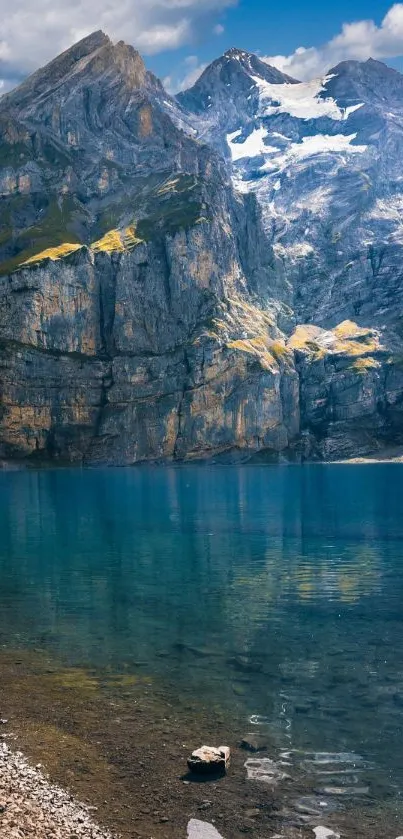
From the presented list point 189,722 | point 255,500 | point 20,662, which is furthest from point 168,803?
point 255,500

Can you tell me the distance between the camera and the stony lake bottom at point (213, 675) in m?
28.0

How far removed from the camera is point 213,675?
1630 inches

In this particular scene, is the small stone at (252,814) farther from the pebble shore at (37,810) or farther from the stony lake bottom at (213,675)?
the pebble shore at (37,810)

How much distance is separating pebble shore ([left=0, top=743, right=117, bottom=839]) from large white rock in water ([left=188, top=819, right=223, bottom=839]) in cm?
265

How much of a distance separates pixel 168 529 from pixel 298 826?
7992cm

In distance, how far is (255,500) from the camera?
148 m

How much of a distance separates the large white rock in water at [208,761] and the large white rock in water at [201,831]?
3.19 metres

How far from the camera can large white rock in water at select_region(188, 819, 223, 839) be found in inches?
998

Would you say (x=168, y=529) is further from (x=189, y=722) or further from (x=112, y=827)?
(x=112, y=827)

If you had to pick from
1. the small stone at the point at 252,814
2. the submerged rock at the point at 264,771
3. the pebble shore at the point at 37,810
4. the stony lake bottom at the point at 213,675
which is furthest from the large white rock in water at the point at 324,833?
the pebble shore at the point at 37,810

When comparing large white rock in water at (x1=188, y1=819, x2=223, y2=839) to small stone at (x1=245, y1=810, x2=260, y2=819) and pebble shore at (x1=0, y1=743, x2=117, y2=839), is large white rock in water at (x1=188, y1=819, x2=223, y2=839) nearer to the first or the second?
small stone at (x1=245, y1=810, x2=260, y2=819)

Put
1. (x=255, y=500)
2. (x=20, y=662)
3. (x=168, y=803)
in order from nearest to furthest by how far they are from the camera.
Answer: (x=168, y=803) → (x=20, y=662) → (x=255, y=500)

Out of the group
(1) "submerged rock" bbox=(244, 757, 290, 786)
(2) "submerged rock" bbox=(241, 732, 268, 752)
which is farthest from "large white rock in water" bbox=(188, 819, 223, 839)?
(2) "submerged rock" bbox=(241, 732, 268, 752)

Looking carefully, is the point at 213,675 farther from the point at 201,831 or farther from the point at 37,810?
the point at 37,810
